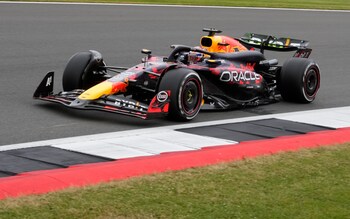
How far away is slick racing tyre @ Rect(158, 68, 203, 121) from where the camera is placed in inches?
398

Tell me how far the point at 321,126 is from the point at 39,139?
3756mm

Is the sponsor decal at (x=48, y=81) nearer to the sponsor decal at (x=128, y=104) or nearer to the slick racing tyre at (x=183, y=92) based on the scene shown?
the sponsor decal at (x=128, y=104)

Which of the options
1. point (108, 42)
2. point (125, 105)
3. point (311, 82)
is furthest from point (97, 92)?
point (108, 42)

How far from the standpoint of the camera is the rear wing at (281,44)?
500 inches

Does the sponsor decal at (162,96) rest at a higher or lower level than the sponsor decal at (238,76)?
lower

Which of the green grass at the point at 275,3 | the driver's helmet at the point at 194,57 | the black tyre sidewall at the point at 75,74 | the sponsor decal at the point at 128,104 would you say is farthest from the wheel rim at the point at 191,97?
the green grass at the point at 275,3

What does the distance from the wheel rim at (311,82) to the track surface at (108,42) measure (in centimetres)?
24

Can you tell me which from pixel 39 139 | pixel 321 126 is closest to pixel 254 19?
pixel 321 126

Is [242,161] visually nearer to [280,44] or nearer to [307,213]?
[307,213]

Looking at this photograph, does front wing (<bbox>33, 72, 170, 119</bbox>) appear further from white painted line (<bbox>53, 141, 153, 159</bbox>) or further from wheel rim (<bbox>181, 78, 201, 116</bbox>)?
white painted line (<bbox>53, 141, 153, 159</bbox>)

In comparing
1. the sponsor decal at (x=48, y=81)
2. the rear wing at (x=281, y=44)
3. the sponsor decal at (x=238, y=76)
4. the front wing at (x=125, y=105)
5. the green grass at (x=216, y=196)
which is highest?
the rear wing at (x=281, y=44)

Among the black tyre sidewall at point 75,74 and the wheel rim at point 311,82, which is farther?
the wheel rim at point 311,82

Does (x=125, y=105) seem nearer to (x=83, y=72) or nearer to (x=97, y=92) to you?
(x=97, y=92)

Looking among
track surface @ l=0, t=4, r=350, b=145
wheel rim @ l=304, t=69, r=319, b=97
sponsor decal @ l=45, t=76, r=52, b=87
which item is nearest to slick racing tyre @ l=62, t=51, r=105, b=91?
sponsor decal @ l=45, t=76, r=52, b=87
